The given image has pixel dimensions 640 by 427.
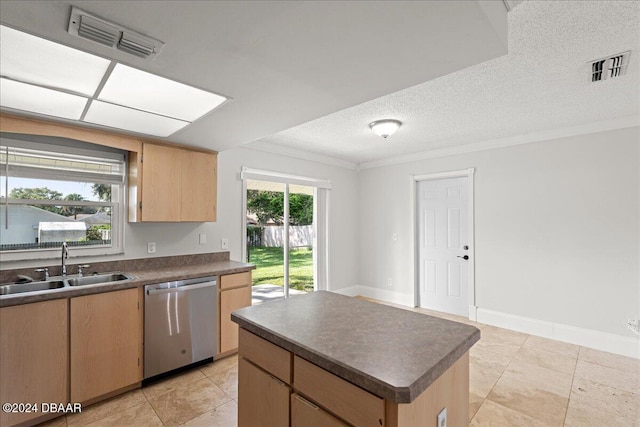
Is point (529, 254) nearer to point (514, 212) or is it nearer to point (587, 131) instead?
point (514, 212)

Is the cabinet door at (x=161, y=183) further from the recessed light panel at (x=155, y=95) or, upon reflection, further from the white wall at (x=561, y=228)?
the white wall at (x=561, y=228)

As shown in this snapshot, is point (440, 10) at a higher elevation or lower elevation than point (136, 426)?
higher

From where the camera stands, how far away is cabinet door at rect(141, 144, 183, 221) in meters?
2.87

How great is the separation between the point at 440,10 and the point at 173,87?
153cm

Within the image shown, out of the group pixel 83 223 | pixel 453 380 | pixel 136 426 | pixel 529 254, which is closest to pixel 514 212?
pixel 529 254

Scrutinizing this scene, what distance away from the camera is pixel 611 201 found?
329cm

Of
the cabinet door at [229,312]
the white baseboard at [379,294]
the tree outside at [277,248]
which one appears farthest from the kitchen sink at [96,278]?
the white baseboard at [379,294]

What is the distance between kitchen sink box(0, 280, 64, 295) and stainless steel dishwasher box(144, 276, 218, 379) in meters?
0.73

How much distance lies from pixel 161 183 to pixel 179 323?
137 centimetres

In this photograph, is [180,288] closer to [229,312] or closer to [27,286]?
[229,312]

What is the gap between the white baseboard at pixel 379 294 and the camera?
499 cm

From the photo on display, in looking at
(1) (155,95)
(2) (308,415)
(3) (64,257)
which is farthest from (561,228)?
(3) (64,257)

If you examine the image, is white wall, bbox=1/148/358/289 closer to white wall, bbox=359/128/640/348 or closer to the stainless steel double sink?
the stainless steel double sink

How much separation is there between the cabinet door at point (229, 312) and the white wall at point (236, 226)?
0.77 m
